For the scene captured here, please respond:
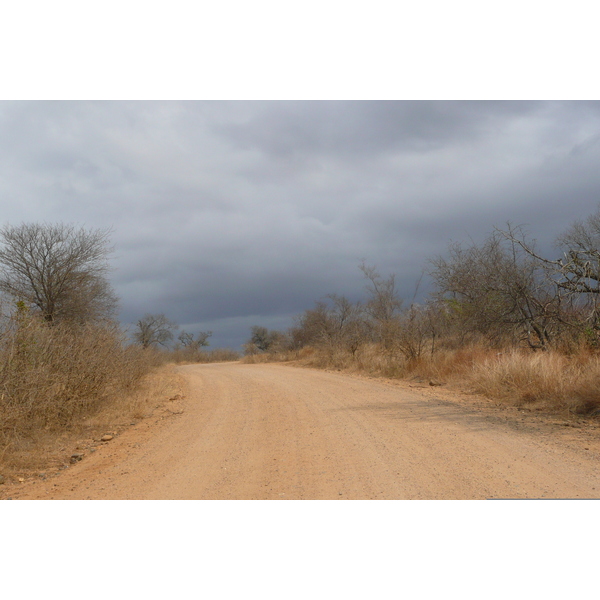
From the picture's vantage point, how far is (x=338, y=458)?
22.5 ft

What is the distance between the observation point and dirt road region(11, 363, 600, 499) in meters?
5.51

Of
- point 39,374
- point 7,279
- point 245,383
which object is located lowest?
point 245,383

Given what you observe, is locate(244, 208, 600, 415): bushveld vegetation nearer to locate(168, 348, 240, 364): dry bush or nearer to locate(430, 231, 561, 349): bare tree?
locate(430, 231, 561, 349): bare tree

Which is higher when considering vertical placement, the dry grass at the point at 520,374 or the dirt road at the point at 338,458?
the dry grass at the point at 520,374

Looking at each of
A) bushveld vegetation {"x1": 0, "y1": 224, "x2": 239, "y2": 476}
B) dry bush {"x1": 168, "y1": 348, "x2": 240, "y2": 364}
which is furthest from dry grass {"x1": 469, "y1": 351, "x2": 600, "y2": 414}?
dry bush {"x1": 168, "y1": 348, "x2": 240, "y2": 364}

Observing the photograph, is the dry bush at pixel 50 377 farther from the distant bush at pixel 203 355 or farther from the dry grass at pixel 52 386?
the distant bush at pixel 203 355

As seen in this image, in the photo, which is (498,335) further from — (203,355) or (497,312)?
(203,355)

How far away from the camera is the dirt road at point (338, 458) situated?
551cm

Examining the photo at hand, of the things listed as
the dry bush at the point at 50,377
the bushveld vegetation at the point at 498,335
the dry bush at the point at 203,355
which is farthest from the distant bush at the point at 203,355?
the dry bush at the point at 50,377

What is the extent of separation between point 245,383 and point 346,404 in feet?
24.1

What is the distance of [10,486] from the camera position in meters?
6.38

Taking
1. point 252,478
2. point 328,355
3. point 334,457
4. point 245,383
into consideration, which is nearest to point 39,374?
point 252,478

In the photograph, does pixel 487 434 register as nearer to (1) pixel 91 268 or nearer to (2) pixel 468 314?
(2) pixel 468 314

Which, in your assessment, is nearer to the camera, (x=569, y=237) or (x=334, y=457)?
(x=334, y=457)
